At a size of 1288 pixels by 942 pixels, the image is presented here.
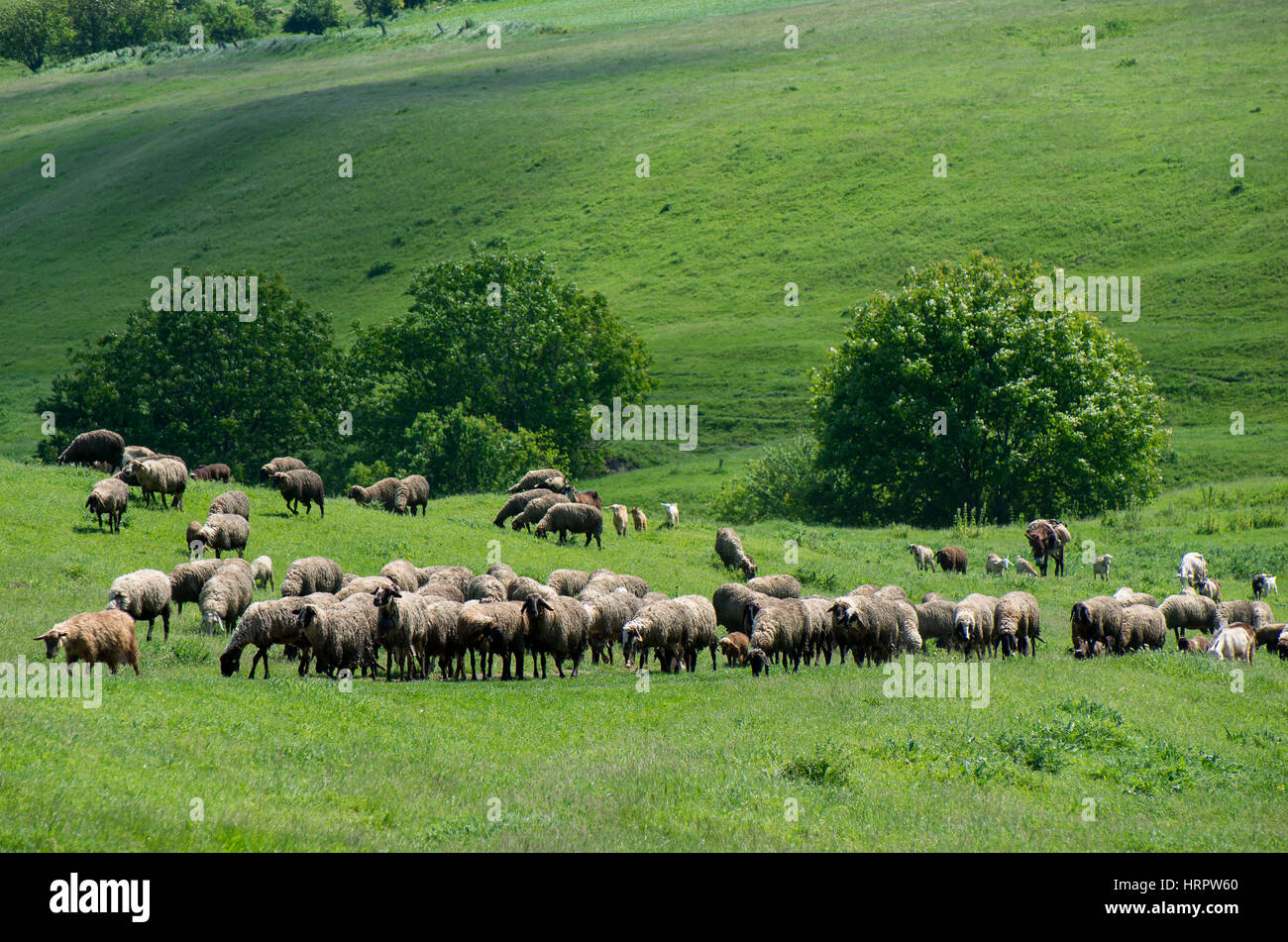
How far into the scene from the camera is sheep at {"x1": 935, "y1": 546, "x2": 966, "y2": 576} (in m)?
44.5

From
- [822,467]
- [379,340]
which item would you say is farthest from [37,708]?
[379,340]

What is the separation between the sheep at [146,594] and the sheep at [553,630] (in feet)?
23.7

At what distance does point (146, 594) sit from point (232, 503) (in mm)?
10833

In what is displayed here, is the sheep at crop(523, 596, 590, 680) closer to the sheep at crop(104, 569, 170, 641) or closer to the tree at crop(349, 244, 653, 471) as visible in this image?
the sheep at crop(104, 569, 170, 641)

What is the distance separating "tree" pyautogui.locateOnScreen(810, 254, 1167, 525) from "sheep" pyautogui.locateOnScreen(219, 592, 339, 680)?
43.8m

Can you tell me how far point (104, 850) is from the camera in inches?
422

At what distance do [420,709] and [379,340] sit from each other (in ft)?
190

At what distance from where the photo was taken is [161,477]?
1390 inches

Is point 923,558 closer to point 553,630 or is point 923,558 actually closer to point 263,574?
point 553,630

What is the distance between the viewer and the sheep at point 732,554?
38844mm

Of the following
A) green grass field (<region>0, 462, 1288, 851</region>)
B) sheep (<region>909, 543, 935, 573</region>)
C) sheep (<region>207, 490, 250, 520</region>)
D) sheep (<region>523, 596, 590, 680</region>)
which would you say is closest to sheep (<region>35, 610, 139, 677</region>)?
green grass field (<region>0, 462, 1288, 851</region>)

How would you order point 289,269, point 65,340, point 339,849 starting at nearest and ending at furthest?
point 339,849 < point 65,340 < point 289,269

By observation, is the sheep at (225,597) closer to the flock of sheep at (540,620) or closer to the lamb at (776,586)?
the flock of sheep at (540,620)

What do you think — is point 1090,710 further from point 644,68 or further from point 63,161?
point 63,161
